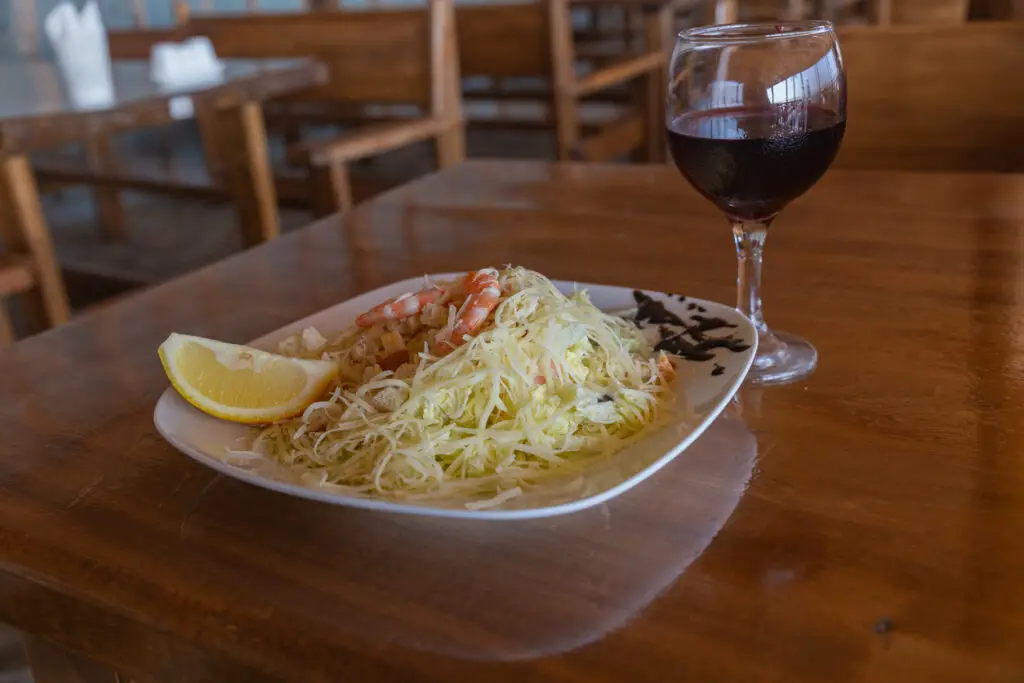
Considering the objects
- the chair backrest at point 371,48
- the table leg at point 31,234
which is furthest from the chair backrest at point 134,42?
the table leg at point 31,234

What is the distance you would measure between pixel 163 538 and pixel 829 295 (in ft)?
1.85

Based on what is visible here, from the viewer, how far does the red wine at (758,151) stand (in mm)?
615

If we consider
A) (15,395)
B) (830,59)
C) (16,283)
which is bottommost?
(16,283)

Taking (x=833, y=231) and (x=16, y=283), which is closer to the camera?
(x=833, y=231)

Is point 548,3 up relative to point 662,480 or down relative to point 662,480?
up

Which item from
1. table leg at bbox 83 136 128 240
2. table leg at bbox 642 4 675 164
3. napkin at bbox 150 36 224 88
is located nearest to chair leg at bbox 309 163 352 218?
napkin at bbox 150 36 224 88

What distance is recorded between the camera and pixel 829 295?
2.54 ft

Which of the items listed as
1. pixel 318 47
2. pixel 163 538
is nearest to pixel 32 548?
pixel 163 538

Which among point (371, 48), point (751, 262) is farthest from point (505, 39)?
point (751, 262)

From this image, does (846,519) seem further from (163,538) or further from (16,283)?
(16,283)

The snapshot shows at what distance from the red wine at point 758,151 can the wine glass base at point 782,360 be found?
10 cm

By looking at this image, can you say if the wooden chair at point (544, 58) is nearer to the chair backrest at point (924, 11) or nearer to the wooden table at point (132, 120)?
the wooden table at point (132, 120)

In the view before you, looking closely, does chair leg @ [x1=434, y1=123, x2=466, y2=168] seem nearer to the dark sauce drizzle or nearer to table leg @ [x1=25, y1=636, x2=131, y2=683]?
the dark sauce drizzle

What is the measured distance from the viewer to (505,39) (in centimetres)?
237
